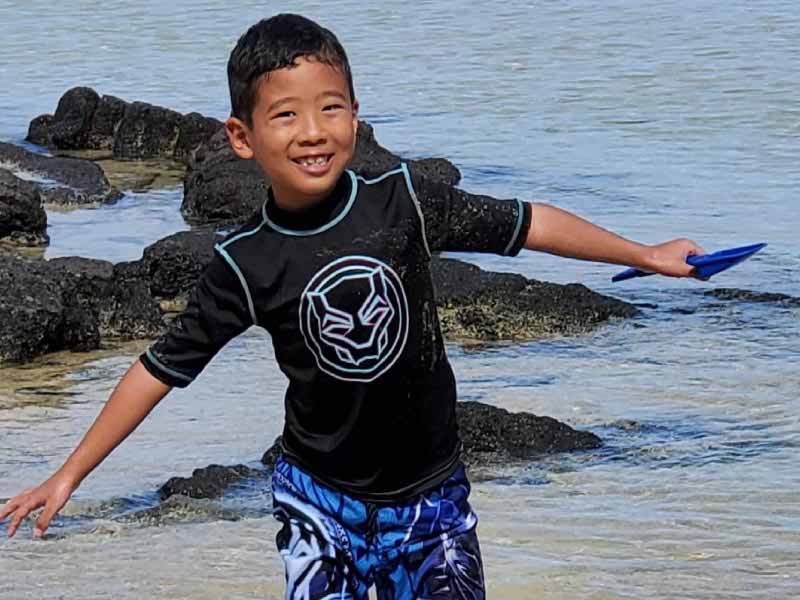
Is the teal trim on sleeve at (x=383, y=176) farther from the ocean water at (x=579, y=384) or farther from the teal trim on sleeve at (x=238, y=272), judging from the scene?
the ocean water at (x=579, y=384)

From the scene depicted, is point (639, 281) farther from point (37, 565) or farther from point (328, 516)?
point (328, 516)

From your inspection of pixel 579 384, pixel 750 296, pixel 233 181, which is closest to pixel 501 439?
pixel 579 384

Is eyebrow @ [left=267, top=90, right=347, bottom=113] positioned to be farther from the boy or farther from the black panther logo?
the black panther logo

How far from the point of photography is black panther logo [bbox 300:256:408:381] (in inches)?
128

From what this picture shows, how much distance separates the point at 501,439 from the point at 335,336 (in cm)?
322

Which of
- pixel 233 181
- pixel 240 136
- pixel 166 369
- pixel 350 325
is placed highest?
pixel 240 136

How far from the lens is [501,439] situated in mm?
6422

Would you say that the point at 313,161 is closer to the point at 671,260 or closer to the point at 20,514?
the point at 671,260

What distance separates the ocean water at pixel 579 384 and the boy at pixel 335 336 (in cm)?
156

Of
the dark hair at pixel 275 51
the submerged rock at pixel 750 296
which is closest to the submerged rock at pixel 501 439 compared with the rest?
the dark hair at pixel 275 51

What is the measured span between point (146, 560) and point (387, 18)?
21655mm

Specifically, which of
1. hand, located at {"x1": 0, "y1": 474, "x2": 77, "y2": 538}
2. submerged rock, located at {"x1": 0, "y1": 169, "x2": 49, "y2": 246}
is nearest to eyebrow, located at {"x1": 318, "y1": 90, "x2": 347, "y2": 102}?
hand, located at {"x1": 0, "y1": 474, "x2": 77, "y2": 538}

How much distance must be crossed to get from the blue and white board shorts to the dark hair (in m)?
0.79

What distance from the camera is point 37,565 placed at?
5.19m
